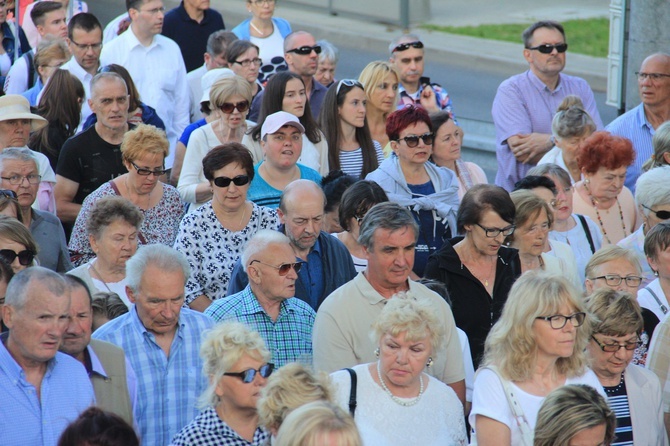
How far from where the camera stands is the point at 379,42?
2020 cm

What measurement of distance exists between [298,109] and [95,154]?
1677 millimetres

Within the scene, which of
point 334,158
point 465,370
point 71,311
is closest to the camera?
point 71,311

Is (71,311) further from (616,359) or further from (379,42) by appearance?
(379,42)

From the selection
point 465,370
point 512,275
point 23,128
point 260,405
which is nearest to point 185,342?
point 260,405

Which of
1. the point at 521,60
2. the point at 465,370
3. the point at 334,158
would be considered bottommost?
the point at 465,370

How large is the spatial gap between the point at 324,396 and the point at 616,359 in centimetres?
190

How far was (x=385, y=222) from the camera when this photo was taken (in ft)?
21.0

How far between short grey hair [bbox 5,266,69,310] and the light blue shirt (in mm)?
226

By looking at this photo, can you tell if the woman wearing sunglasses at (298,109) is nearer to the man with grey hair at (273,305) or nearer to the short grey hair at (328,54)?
the short grey hair at (328,54)

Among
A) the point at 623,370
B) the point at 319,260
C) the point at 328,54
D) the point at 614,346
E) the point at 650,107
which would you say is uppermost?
the point at 328,54

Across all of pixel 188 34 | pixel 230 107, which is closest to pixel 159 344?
pixel 230 107

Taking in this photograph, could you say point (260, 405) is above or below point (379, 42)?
below

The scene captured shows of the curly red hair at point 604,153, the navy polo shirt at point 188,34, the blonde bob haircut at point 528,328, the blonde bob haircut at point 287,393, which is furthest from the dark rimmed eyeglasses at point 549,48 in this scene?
the blonde bob haircut at point 287,393

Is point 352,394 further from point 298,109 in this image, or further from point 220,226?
point 298,109
